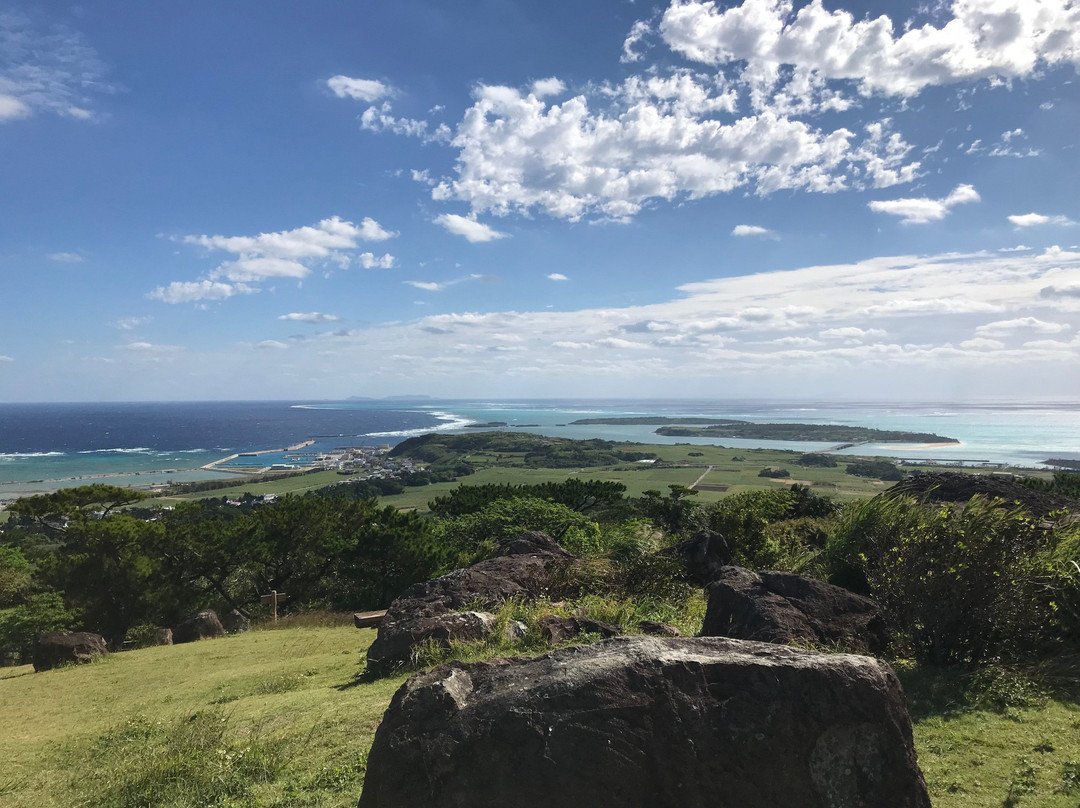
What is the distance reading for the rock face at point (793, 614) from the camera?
702 cm

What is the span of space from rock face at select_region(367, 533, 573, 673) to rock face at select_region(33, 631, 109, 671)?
30.8ft

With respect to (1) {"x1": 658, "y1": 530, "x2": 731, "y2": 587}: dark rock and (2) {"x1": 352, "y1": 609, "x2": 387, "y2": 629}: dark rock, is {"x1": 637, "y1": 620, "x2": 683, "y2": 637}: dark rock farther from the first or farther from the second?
(2) {"x1": 352, "y1": 609, "x2": 387, "y2": 629}: dark rock

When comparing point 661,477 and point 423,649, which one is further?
point 661,477

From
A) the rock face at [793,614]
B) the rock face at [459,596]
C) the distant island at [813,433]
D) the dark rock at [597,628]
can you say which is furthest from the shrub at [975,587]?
the distant island at [813,433]

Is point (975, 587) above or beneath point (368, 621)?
above

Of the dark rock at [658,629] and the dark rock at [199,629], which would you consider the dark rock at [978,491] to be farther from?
the dark rock at [199,629]

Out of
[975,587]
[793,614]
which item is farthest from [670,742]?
[975,587]

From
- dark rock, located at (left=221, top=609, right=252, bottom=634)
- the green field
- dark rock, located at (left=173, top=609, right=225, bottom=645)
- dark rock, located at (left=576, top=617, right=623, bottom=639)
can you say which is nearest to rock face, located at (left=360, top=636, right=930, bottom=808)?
dark rock, located at (left=576, top=617, right=623, bottom=639)

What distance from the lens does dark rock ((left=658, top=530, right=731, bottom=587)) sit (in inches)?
513

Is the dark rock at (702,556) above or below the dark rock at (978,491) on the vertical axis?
below

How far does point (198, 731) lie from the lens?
6961 millimetres

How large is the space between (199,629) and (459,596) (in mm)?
12025

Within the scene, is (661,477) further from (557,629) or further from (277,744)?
(277,744)

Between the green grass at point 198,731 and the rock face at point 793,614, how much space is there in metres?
4.51
